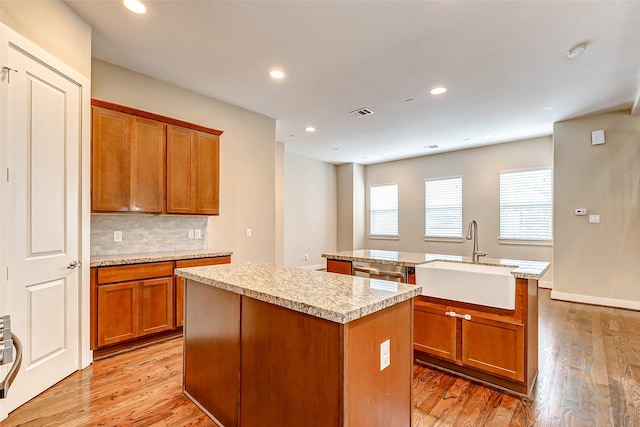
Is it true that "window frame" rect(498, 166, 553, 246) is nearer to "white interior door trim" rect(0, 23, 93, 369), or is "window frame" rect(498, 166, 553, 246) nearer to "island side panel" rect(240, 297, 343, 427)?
"island side panel" rect(240, 297, 343, 427)

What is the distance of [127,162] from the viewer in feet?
9.96

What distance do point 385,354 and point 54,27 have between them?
3147mm

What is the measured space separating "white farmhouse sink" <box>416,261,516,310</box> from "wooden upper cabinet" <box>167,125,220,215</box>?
2.51 meters

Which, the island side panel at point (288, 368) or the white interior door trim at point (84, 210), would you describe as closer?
the island side panel at point (288, 368)

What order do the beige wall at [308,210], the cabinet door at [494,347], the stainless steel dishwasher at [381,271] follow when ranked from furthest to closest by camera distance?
the beige wall at [308,210], the stainless steel dishwasher at [381,271], the cabinet door at [494,347]

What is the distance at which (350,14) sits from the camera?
7.97ft

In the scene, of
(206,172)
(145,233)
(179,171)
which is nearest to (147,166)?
(179,171)

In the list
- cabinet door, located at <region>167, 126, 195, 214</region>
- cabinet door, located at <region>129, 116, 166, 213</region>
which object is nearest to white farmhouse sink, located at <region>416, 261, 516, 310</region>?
cabinet door, located at <region>167, 126, 195, 214</region>

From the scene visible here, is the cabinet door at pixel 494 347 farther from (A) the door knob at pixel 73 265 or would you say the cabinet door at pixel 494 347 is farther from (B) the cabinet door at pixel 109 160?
(B) the cabinet door at pixel 109 160

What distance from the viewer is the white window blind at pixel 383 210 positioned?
7.93 m

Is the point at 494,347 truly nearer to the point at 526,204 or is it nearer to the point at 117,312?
the point at 117,312

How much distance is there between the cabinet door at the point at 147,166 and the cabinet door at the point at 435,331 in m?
2.76

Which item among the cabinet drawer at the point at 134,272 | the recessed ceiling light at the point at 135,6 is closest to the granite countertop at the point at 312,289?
the cabinet drawer at the point at 134,272

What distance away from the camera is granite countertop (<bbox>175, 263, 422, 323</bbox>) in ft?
4.09
